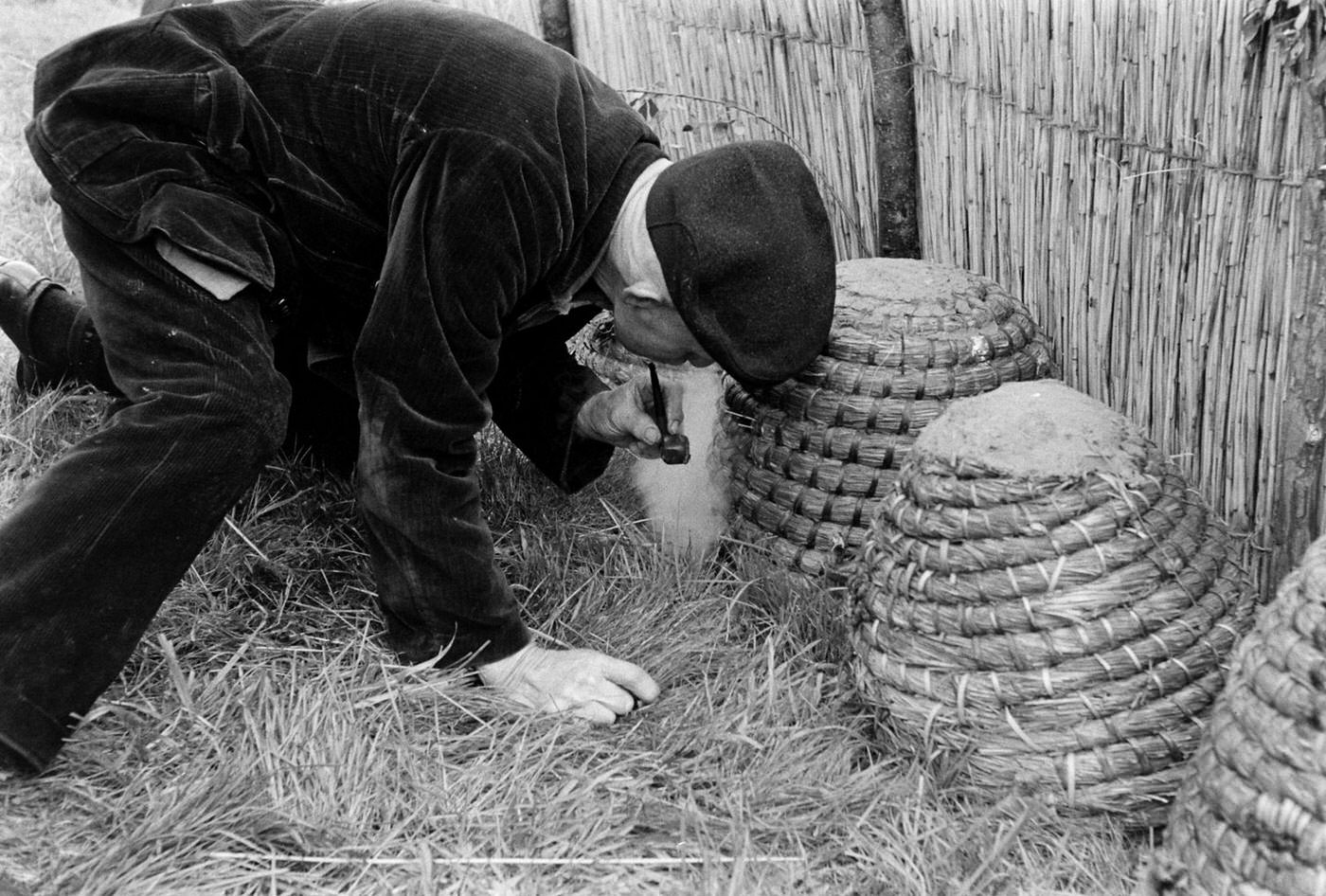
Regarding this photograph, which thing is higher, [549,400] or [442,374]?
[442,374]

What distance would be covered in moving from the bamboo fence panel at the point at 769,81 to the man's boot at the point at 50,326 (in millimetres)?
1656

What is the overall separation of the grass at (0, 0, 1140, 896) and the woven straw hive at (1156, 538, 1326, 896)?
275mm

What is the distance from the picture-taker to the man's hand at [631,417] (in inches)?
107

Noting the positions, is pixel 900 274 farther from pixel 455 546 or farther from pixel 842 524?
pixel 455 546

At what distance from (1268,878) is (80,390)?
2924mm

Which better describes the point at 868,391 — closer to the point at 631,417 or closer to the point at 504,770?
the point at 631,417

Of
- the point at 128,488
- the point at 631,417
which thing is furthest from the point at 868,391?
the point at 128,488

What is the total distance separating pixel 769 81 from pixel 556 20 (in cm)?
150

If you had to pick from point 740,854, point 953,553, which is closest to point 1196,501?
point 953,553

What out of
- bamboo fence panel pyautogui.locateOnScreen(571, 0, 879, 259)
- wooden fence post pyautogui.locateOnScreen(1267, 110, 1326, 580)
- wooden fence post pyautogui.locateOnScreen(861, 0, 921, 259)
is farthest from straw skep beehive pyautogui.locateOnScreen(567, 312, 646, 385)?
wooden fence post pyautogui.locateOnScreen(1267, 110, 1326, 580)

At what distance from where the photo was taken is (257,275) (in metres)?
2.18

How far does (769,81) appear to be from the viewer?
3.65 meters

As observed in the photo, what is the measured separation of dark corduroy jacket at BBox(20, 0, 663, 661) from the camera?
2104 mm

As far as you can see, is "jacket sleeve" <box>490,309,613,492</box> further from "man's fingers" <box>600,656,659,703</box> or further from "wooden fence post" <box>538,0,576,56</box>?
"wooden fence post" <box>538,0,576,56</box>
